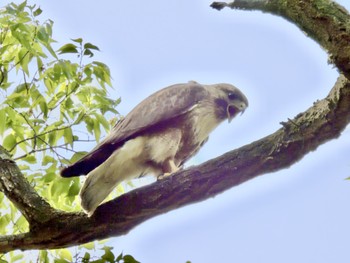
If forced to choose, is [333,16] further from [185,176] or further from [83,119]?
[83,119]

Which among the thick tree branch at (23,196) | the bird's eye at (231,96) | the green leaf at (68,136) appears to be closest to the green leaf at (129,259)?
the thick tree branch at (23,196)

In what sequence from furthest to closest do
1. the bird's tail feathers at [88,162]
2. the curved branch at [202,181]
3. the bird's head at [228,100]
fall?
the bird's head at [228,100] → the bird's tail feathers at [88,162] → the curved branch at [202,181]

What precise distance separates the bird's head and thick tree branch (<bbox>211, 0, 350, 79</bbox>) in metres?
1.67

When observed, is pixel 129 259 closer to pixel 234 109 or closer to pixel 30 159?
pixel 30 159

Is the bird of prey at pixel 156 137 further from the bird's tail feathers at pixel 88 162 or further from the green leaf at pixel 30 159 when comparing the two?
the green leaf at pixel 30 159

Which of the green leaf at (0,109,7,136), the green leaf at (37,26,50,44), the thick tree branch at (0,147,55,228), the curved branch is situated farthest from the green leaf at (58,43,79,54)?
the curved branch

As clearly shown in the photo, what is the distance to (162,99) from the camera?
4984mm

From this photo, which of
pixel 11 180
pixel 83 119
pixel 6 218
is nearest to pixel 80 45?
pixel 83 119

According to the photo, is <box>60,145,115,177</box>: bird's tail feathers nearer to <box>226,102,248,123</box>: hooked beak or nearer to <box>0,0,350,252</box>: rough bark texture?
<box>0,0,350,252</box>: rough bark texture

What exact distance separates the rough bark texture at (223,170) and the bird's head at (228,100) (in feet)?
4.47

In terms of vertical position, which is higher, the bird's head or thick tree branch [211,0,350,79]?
the bird's head

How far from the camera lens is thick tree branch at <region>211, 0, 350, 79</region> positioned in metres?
3.38

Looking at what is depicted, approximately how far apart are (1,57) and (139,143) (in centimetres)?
117

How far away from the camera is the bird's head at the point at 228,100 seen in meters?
5.26
